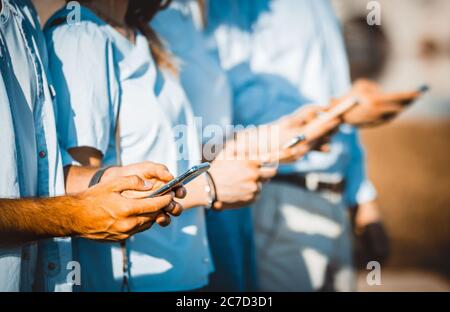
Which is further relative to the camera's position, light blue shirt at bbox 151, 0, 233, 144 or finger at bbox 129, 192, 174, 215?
light blue shirt at bbox 151, 0, 233, 144

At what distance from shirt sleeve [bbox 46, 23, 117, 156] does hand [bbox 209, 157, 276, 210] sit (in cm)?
23

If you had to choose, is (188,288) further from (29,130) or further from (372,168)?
(372,168)

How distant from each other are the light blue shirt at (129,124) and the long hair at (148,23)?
0.04m

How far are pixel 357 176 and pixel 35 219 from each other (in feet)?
3.26

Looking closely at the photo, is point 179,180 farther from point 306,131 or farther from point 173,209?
point 306,131

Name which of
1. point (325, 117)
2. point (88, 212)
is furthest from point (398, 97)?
point (88, 212)

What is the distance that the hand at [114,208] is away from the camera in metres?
0.78

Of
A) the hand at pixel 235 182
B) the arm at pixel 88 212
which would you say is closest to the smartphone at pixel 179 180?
the arm at pixel 88 212

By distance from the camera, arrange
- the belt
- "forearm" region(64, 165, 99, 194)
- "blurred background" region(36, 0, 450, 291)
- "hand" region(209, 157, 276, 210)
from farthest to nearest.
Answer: "blurred background" region(36, 0, 450, 291), the belt, "hand" region(209, 157, 276, 210), "forearm" region(64, 165, 99, 194)

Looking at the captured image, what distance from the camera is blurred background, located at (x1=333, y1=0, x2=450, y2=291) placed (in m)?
2.85

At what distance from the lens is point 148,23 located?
3.60 ft

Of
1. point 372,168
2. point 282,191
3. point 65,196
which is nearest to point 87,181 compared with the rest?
point 65,196

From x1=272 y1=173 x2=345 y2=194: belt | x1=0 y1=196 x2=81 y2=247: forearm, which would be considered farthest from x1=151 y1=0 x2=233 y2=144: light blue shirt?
x1=0 y1=196 x2=81 y2=247: forearm

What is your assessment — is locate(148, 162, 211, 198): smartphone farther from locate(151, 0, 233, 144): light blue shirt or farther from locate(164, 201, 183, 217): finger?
locate(151, 0, 233, 144): light blue shirt
